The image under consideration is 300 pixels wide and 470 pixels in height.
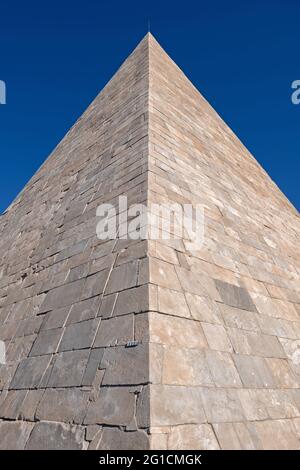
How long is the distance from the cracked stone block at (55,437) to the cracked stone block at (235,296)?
1.50 metres

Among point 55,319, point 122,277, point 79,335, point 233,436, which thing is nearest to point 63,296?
point 55,319

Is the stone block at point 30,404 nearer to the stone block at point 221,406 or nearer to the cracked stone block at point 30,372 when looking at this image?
the cracked stone block at point 30,372

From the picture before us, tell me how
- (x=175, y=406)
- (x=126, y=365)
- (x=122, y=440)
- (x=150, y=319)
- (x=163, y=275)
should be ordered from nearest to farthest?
(x=122, y=440), (x=175, y=406), (x=126, y=365), (x=150, y=319), (x=163, y=275)

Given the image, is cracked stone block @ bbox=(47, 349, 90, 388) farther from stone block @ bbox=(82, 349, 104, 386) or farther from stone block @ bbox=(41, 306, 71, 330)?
stone block @ bbox=(41, 306, 71, 330)

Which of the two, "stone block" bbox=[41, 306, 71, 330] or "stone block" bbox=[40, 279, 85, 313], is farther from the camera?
"stone block" bbox=[40, 279, 85, 313]

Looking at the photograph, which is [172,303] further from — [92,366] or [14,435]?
[14,435]

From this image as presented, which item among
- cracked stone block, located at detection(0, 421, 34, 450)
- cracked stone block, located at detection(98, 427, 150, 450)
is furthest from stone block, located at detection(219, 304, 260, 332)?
cracked stone block, located at detection(0, 421, 34, 450)

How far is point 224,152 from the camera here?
6.58 m

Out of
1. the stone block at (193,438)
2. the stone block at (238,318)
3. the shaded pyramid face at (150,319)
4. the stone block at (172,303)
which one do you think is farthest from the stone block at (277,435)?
the stone block at (172,303)

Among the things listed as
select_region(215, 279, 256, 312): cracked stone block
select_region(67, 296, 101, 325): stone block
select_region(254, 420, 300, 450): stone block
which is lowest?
select_region(254, 420, 300, 450): stone block

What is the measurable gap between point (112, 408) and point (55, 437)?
0.45 metres

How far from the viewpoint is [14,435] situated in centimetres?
217

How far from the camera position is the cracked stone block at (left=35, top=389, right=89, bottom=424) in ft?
6.29

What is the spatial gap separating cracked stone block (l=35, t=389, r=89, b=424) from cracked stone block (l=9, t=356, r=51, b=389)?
226 mm
